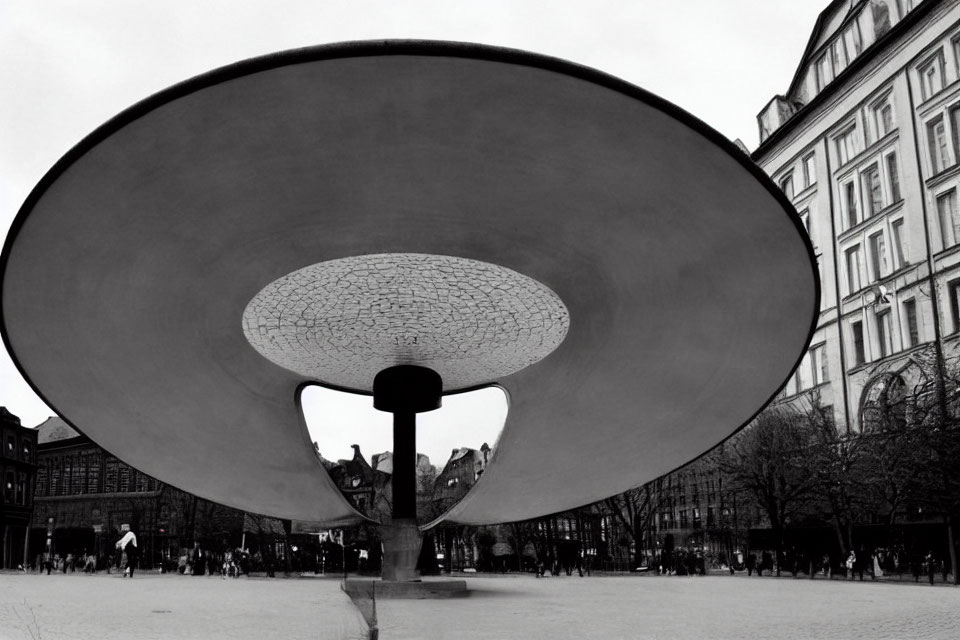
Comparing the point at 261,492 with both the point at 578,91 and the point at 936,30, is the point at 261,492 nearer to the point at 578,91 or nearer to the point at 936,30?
the point at 578,91

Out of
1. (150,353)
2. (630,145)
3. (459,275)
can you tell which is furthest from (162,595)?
(630,145)

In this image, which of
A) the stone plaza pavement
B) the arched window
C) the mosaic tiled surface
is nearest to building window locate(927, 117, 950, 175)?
the arched window

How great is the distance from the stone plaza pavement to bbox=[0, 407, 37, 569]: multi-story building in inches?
1768

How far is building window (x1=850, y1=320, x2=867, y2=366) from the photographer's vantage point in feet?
145

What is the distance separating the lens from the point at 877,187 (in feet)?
144

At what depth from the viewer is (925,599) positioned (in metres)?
19.4

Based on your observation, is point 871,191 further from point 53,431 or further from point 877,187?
point 53,431

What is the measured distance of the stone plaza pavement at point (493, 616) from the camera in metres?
11.1

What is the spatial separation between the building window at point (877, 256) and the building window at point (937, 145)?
15.3ft

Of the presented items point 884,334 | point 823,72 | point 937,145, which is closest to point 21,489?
point 884,334

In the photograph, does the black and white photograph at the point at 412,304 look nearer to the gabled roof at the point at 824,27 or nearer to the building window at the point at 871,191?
the building window at the point at 871,191

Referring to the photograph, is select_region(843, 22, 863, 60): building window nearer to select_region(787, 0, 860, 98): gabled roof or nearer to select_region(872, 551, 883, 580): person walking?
select_region(787, 0, 860, 98): gabled roof

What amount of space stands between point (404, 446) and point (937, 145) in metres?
32.2

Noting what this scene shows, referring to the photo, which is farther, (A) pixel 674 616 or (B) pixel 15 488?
(B) pixel 15 488
